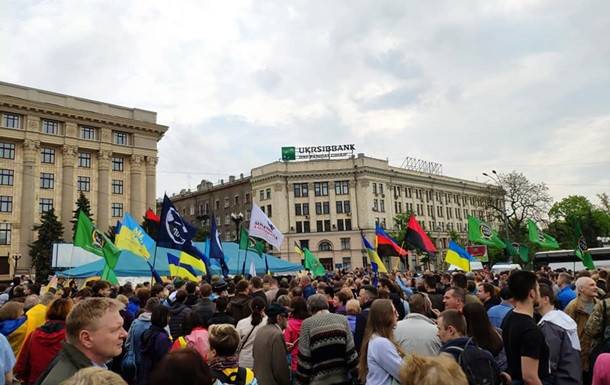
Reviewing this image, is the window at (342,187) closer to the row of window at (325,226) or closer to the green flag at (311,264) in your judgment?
the row of window at (325,226)

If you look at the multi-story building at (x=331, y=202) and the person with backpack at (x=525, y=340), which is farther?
the multi-story building at (x=331, y=202)

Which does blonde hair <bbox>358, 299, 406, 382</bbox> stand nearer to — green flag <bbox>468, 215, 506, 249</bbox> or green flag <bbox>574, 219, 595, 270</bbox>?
green flag <bbox>574, 219, 595, 270</bbox>

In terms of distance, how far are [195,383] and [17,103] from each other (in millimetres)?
58871

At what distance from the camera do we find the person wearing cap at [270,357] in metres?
5.92

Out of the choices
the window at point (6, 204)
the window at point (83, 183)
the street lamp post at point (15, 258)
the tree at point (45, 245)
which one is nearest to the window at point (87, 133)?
the window at point (83, 183)

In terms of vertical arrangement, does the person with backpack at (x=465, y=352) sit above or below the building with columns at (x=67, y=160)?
below

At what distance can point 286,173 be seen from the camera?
246 feet

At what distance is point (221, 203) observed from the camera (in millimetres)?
83688

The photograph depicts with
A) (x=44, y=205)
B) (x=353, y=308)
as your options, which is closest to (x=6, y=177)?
(x=44, y=205)

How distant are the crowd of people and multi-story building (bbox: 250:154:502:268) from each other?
64.4m

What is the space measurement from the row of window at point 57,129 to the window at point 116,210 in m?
7.89

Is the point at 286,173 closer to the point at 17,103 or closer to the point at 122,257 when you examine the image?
the point at 17,103

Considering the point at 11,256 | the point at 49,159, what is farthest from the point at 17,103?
the point at 11,256

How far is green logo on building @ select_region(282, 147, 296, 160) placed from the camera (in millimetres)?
76625
